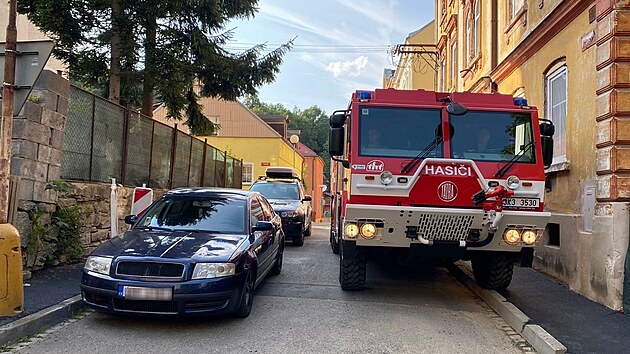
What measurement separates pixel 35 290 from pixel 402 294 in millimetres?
5085

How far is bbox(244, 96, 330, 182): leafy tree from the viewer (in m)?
82.6

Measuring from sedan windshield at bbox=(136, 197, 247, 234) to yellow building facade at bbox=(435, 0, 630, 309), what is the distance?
4.90 meters

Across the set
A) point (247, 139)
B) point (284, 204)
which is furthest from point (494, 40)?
point (247, 139)

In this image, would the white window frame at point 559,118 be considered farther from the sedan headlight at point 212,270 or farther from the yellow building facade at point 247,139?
the yellow building facade at point 247,139

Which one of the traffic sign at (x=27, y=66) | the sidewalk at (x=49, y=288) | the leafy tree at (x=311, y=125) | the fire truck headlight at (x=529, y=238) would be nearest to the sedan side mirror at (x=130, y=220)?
the sidewalk at (x=49, y=288)

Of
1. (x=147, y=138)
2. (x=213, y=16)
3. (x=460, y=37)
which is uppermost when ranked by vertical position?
(x=460, y=37)

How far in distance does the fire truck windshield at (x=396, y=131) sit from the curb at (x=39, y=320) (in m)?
3.95

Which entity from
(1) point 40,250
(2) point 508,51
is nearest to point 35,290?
(1) point 40,250

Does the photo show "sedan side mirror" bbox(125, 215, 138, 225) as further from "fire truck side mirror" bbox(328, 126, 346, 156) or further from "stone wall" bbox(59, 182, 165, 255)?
"fire truck side mirror" bbox(328, 126, 346, 156)

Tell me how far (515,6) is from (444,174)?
784 cm

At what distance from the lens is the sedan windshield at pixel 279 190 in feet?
49.4

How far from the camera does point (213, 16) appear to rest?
14.0 m

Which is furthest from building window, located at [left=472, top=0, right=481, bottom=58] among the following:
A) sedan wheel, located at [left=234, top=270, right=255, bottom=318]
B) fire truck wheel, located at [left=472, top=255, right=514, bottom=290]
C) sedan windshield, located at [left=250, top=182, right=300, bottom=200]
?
sedan wheel, located at [left=234, top=270, right=255, bottom=318]

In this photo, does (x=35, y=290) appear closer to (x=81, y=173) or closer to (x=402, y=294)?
(x=81, y=173)
